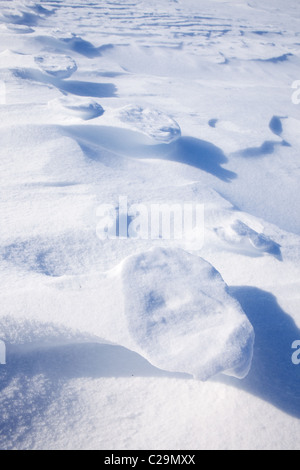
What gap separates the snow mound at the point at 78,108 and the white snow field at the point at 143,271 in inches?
0.5

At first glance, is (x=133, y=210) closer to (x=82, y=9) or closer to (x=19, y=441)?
(x=19, y=441)

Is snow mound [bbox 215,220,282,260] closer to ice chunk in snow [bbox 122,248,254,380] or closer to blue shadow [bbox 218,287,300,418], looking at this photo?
blue shadow [bbox 218,287,300,418]

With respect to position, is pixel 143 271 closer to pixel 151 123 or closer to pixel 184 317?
pixel 184 317

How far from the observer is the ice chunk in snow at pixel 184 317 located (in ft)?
3.28

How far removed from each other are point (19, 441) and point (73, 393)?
0.20 meters

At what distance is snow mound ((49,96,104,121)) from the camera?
7.78 feet

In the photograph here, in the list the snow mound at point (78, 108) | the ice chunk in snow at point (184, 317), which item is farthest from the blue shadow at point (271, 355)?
the snow mound at point (78, 108)

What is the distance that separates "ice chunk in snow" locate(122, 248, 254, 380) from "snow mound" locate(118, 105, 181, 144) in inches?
51.9

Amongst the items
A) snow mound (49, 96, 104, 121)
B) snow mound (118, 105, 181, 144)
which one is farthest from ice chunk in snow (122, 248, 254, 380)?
snow mound (49, 96, 104, 121)

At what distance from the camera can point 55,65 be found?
3.21 m

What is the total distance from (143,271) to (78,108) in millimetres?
1714

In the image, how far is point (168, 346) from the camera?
1.03 metres

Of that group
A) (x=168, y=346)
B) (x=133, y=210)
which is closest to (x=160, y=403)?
(x=168, y=346)

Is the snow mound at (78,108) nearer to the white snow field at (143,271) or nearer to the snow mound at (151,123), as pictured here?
the white snow field at (143,271)
